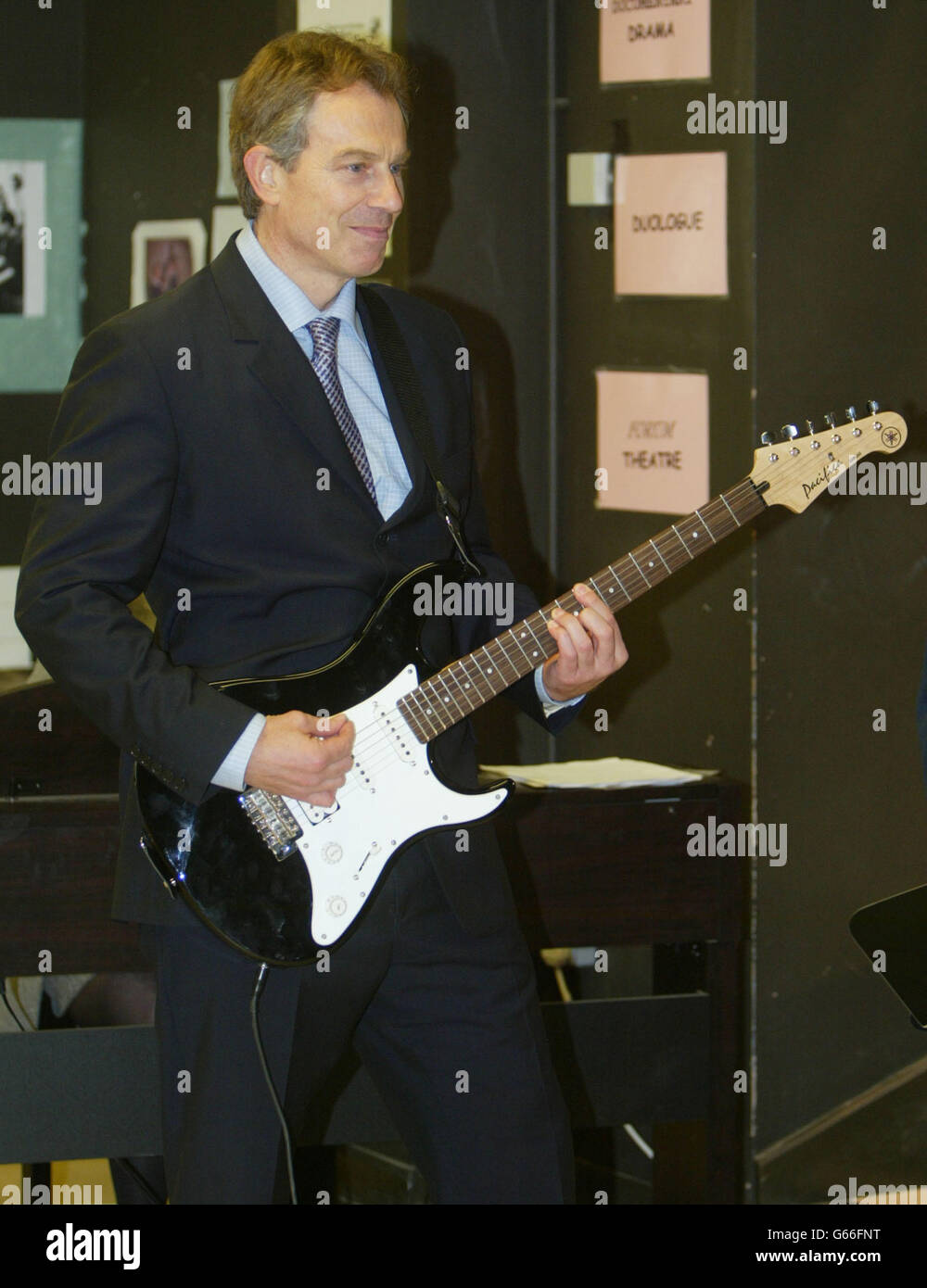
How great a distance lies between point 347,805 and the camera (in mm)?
2041

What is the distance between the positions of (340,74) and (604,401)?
1.61 m

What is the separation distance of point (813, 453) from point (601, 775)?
891 mm

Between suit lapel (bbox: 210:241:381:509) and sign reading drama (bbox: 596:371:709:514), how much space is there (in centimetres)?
139

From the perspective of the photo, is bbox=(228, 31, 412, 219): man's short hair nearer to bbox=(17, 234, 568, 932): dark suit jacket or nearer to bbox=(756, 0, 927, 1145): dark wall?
bbox=(17, 234, 568, 932): dark suit jacket

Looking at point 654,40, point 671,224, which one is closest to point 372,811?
point 671,224

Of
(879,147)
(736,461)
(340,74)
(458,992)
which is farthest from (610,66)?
(458,992)

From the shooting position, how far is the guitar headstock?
222cm

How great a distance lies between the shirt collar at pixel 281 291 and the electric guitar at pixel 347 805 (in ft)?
1.21

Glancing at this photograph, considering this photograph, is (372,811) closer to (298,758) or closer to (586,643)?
(298,758)

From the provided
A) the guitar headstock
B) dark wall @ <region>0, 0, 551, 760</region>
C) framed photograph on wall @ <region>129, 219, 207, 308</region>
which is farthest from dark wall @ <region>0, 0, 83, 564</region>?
the guitar headstock

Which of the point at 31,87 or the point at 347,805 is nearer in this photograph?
the point at 347,805

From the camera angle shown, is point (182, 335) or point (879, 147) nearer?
point (182, 335)

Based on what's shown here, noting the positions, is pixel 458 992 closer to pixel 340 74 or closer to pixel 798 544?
pixel 340 74

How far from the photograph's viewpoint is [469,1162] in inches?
82.3
